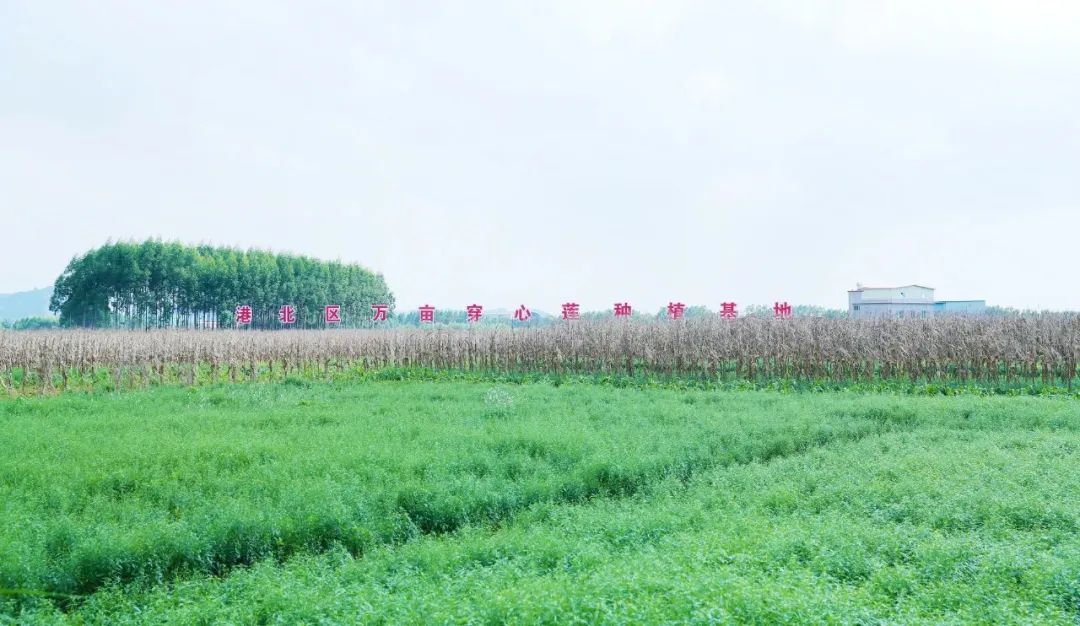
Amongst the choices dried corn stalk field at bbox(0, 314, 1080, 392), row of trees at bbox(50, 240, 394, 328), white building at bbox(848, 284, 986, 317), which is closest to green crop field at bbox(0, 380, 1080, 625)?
dried corn stalk field at bbox(0, 314, 1080, 392)

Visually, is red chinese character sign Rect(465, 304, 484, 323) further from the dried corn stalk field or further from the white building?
the white building

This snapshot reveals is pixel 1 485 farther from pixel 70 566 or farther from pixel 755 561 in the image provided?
pixel 755 561

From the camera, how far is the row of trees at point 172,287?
204ft

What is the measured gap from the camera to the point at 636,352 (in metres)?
29.5

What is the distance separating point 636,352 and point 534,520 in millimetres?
20184

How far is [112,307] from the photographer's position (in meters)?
62.5

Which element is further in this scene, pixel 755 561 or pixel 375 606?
pixel 755 561

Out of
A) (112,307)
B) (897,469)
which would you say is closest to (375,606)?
(897,469)

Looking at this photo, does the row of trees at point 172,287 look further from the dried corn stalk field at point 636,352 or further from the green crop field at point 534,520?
the green crop field at point 534,520

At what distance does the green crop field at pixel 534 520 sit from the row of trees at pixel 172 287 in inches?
2032

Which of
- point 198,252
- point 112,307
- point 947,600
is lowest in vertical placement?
point 947,600

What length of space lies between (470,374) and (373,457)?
63.4 feet

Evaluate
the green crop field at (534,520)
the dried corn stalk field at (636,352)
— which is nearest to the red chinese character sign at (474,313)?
the dried corn stalk field at (636,352)

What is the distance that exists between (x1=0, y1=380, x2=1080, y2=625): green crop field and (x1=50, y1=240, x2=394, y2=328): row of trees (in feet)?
169
